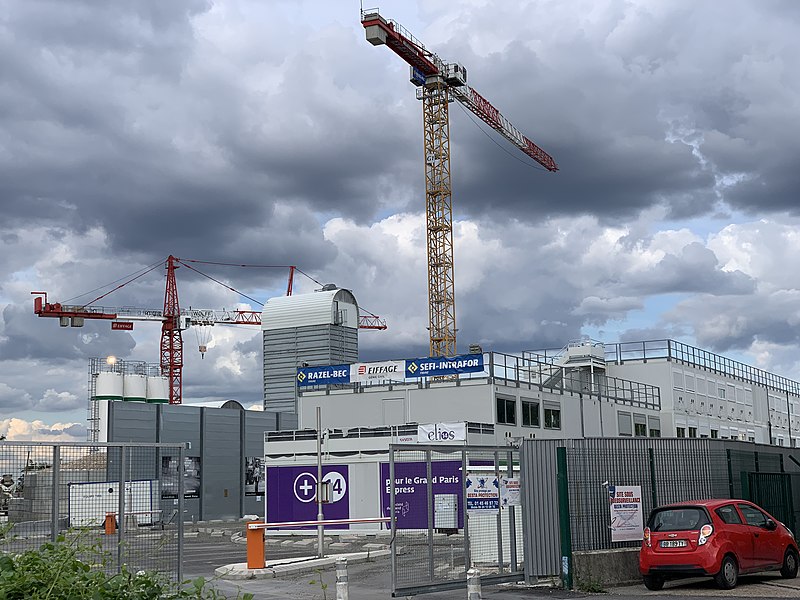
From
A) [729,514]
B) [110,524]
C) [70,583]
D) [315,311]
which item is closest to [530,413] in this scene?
[729,514]

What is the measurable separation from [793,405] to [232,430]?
56.4 m

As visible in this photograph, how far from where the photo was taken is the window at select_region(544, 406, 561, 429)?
4856 centimetres

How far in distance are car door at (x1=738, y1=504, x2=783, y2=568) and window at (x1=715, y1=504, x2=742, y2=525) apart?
285mm

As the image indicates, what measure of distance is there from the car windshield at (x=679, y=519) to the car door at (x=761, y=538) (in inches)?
50.8

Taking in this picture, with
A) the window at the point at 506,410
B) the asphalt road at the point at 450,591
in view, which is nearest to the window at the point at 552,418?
the window at the point at 506,410

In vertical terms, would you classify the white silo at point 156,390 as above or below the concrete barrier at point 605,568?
above

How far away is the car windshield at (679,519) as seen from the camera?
17359 millimetres

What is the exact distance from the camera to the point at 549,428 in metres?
48.6

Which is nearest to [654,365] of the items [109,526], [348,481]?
[348,481]

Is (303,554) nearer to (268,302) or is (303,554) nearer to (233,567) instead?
(233,567)

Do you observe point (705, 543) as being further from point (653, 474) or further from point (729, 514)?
point (653, 474)

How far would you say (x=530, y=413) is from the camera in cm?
4700

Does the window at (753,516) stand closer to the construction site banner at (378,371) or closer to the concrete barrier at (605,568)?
the concrete barrier at (605,568)

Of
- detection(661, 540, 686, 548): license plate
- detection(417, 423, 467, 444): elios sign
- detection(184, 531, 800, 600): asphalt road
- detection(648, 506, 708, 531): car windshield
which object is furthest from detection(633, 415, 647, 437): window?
detection(661, 540, 686, 548): license plate
